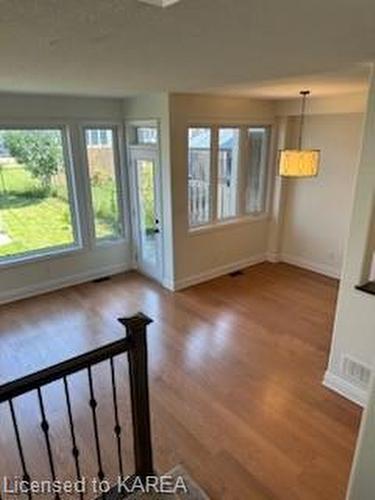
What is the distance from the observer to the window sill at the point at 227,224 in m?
5.18

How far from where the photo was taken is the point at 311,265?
591cm

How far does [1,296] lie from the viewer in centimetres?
474

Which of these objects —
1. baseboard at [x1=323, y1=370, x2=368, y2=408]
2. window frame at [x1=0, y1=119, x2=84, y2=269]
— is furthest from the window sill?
baseboard at [x1=323, y1=370, x2=368, y2=408]

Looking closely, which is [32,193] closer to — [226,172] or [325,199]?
[226,172]

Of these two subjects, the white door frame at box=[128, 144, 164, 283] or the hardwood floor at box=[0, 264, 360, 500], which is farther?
the white door frame at box=[128, 144, 164, 283]

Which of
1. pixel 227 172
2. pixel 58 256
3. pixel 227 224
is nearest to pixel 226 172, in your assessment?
pixel 227 172

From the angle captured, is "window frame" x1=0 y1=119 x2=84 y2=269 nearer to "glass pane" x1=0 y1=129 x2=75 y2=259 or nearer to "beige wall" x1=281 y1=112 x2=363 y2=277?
"glass pane" x1=0 y1=129 x2=75 y2=259

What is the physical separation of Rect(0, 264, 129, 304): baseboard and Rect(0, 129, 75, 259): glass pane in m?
0.50

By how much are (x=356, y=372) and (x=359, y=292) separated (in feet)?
2.38

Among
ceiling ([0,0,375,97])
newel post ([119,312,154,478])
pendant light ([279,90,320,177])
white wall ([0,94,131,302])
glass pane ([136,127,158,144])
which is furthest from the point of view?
glass pane ([136,127,158,144])

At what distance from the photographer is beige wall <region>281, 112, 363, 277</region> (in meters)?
5.08

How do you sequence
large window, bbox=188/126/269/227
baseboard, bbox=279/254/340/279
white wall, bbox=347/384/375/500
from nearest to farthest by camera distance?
white wall, bbox=347/384/375/500, large window, bbox=188/126/269/227, baseboard, bbox=279/254/340/279

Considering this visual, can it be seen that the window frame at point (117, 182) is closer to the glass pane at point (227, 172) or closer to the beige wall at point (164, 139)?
the beige wall at point (164, 139)

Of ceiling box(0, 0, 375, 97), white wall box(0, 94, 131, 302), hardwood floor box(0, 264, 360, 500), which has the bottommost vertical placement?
hardwood floor box(0, 264, 360, 500)
